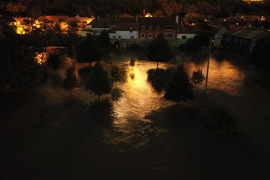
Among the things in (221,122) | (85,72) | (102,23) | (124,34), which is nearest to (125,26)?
(124,34)

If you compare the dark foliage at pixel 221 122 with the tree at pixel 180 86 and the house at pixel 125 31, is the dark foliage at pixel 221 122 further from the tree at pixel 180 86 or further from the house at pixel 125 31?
the house at pixel 125 31

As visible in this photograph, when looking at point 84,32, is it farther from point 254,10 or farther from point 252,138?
point 254,10

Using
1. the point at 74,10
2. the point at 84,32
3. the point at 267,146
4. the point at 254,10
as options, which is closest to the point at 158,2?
the point at 74,10

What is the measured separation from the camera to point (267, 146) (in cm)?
1848

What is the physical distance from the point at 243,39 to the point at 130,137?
47.4m

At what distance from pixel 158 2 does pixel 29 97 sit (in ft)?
327

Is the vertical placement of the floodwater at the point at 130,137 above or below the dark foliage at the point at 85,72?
below

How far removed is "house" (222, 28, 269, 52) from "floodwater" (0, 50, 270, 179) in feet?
87.1

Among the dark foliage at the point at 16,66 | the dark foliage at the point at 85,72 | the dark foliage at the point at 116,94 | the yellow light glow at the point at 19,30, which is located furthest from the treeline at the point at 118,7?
the dark foliage at the point at 116,94

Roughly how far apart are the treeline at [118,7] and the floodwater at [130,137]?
73.0 meters

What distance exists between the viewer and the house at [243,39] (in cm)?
5278

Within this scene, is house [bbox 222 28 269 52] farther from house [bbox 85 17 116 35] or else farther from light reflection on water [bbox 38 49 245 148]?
house [bbox 85 17 116 35]

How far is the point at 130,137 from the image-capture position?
1944cm

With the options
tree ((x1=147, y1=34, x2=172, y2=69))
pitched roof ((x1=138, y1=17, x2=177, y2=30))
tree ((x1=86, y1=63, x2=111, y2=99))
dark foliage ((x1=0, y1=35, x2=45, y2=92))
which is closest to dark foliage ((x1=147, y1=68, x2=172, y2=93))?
tree ((x1=147, y1=34, x2=172, y2=69))
